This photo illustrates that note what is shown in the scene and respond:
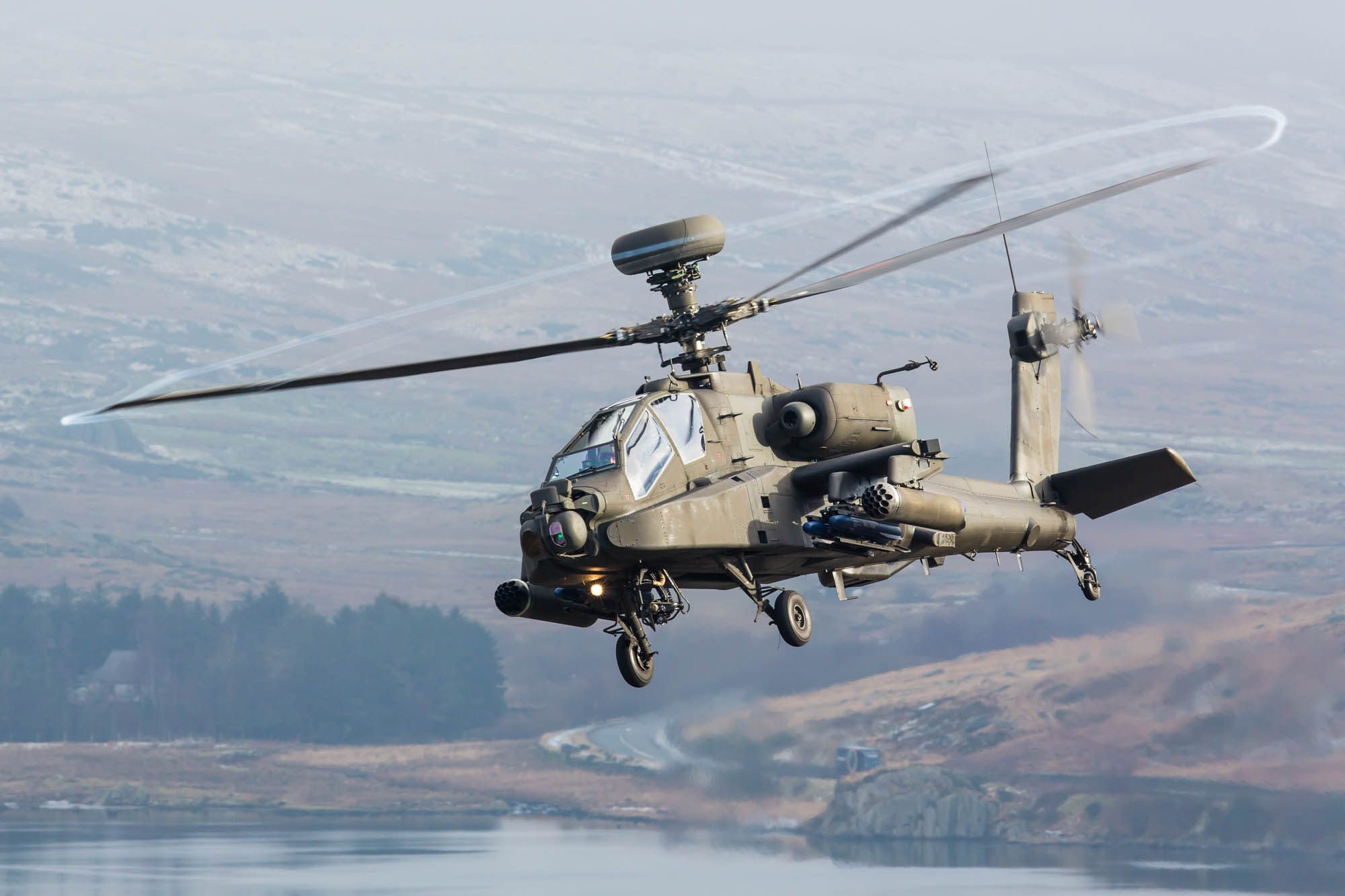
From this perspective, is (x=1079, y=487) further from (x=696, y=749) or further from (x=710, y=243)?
(x=696, y=749)

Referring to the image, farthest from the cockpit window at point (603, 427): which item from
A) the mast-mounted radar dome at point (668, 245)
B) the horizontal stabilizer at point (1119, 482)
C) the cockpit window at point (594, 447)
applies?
the horizontal stabilizer at point (1119, 482)

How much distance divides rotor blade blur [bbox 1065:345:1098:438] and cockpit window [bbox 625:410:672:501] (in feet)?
36.1

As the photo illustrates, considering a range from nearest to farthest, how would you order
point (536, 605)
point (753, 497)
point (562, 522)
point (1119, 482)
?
point (562, 522) → point (753, 497) → point (536, 605) → point (1119, 482)

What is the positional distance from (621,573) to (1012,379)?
13253mm

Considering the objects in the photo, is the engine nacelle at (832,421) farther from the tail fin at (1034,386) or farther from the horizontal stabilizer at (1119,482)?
the tail fin at (1034,386)

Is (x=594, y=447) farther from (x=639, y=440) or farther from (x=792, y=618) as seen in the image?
(x=792, y=618)

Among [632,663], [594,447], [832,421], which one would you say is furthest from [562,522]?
[832,421]

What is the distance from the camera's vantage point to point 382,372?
27.2 metres

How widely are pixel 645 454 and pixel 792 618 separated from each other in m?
3.81

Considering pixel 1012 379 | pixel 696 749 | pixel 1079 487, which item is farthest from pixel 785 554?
pixel 696 749

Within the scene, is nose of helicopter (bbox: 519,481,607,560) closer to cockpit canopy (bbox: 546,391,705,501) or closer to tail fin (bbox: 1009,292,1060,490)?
cockpit canopy (bbox: 546,391,705,501)

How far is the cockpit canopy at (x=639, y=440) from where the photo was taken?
92.1 ft

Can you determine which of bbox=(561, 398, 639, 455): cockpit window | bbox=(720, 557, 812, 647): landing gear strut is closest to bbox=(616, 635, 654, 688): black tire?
bbox=(720, 557, 812, 647): landing gear strut

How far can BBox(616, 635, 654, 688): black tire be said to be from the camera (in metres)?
29.1
